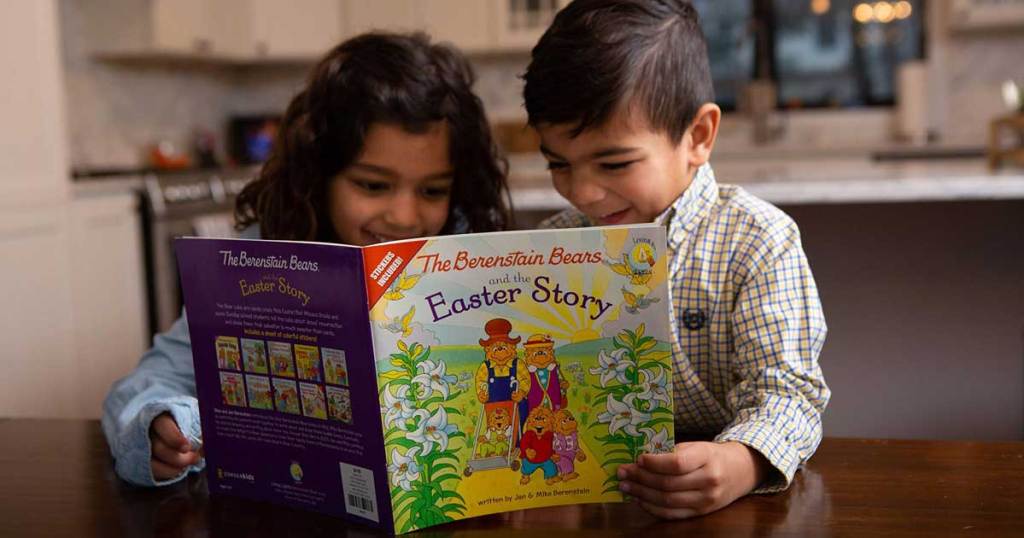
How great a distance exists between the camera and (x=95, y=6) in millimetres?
4418

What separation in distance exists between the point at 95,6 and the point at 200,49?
0.50 metres

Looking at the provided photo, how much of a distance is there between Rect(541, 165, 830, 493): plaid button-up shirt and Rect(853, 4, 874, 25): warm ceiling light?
13.5ft

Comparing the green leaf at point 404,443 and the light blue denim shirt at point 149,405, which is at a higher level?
the green leaf at point 404,443

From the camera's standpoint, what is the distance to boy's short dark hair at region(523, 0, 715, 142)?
116 cm

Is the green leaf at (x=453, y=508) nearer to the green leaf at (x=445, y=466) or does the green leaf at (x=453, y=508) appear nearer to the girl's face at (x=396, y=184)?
the green leaf at (x=445, y=466)

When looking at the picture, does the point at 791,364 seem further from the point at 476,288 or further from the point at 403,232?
the point at 403,232

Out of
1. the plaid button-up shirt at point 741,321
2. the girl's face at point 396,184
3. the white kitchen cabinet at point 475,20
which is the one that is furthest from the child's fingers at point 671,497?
the white kitchen cabinet at point 475,20

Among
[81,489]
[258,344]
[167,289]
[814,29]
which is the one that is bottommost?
[167,289]

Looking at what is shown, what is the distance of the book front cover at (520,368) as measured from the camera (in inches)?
33.0

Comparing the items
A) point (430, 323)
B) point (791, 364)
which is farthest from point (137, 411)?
point (791, 364)

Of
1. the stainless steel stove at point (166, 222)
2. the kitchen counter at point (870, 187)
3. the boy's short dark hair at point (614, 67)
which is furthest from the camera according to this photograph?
the stainless steel stove at point (166, 222)

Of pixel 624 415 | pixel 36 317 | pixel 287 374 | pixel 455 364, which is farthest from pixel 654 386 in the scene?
pixel 36 317

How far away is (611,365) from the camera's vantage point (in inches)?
34.7

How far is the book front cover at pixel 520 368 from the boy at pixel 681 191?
0.23 meters
